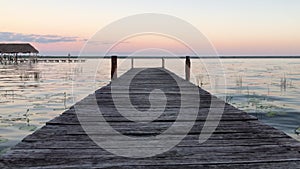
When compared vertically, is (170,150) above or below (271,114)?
above

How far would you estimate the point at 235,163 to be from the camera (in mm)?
2625

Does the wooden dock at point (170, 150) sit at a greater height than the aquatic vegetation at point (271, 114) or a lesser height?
greater

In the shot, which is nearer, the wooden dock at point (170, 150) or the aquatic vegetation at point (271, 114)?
the wooden dock at point (170, 150)

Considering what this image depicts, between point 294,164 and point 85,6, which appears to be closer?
point 294,164

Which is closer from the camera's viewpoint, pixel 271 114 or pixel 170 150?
pixel 170 150

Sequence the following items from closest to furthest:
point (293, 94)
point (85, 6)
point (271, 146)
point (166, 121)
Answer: point (271, 146)
point (166, 121)
point (293, 94)
point (85, 6)

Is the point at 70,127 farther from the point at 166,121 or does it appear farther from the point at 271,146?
the point at 271,146

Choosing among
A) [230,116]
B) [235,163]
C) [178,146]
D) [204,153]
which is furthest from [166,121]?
[235,163]

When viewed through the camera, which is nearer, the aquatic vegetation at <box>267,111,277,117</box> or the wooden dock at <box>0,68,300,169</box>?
the wooden dock at <box>0,68,300,169</box>

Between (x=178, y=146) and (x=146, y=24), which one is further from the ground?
(x=146, y=24)

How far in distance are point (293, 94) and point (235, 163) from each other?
18240 mm

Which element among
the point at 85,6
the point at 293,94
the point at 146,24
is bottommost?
the point at 293,94

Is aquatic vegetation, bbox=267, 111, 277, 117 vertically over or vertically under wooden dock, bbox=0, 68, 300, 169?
under

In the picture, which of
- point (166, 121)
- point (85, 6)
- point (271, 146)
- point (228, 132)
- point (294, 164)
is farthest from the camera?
point (85, 6)
